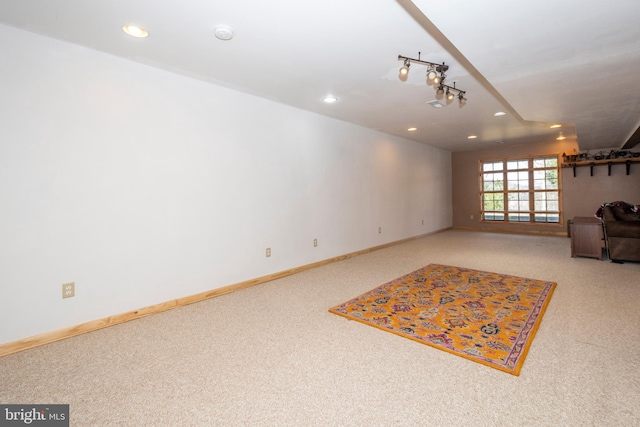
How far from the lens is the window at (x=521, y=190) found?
25.7 feet

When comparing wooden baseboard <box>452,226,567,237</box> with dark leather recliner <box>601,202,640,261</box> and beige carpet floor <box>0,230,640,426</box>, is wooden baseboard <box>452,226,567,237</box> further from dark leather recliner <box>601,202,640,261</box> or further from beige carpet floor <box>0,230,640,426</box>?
beige carpet floor <box>0,230,640,426</box>

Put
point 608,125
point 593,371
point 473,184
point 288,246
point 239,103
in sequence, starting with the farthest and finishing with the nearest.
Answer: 1. point 473,184
2. point 608,125
3. point 288,246
4. point 239,103
5. point 593,371

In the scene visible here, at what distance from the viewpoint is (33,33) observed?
94.0 inches

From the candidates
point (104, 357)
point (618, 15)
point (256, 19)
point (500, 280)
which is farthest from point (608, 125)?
point (104, 357)

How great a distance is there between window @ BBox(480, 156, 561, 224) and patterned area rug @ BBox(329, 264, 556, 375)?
16.9 ft

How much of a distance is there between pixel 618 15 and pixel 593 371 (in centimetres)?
232

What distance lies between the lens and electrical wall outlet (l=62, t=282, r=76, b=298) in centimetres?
256

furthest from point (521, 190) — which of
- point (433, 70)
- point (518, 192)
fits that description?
point (433, 70)

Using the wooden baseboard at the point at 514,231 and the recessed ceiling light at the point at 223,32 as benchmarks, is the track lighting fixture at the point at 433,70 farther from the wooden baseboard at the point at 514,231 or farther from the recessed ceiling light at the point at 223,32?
the wooden baseboard at the point at 514,231

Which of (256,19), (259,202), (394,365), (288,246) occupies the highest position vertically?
(256,19)

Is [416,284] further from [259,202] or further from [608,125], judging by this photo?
[608,125]

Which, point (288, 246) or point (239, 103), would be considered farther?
point (288, 246)

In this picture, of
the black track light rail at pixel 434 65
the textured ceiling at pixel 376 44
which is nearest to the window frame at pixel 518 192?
the textured ceiling at pixel 376 44

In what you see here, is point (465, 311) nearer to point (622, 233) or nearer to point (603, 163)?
point (622, 233)
